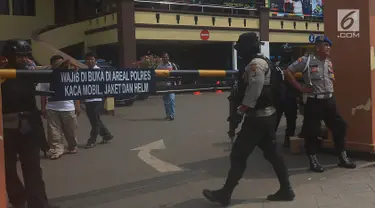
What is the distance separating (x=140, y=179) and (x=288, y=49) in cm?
424

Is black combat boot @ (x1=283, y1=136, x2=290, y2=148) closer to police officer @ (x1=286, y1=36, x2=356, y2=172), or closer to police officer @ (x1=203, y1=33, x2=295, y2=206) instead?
police officer @ (x1=286, y1=36, x2=356, y2=172)

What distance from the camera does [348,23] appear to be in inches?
254

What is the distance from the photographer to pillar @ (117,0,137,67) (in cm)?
1992

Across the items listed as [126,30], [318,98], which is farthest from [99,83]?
[126,30]

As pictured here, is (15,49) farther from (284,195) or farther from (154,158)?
(154,158)

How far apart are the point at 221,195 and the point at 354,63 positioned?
300 cm

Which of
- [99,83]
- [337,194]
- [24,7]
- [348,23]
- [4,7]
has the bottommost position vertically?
[337,194]

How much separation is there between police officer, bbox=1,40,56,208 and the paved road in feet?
2.43

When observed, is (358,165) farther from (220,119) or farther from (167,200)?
Result: (220,119)

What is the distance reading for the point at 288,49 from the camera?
28.6 ft

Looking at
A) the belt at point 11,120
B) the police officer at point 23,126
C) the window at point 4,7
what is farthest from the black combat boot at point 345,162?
the window at point 4,7

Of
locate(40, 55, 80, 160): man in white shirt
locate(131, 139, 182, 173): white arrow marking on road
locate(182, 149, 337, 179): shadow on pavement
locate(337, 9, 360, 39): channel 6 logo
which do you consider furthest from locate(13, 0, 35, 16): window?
locate(337, 9, 360, 39): channel 6 logo

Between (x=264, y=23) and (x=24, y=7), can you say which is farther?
(x=24, y=7)

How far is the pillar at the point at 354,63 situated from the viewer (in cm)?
634
